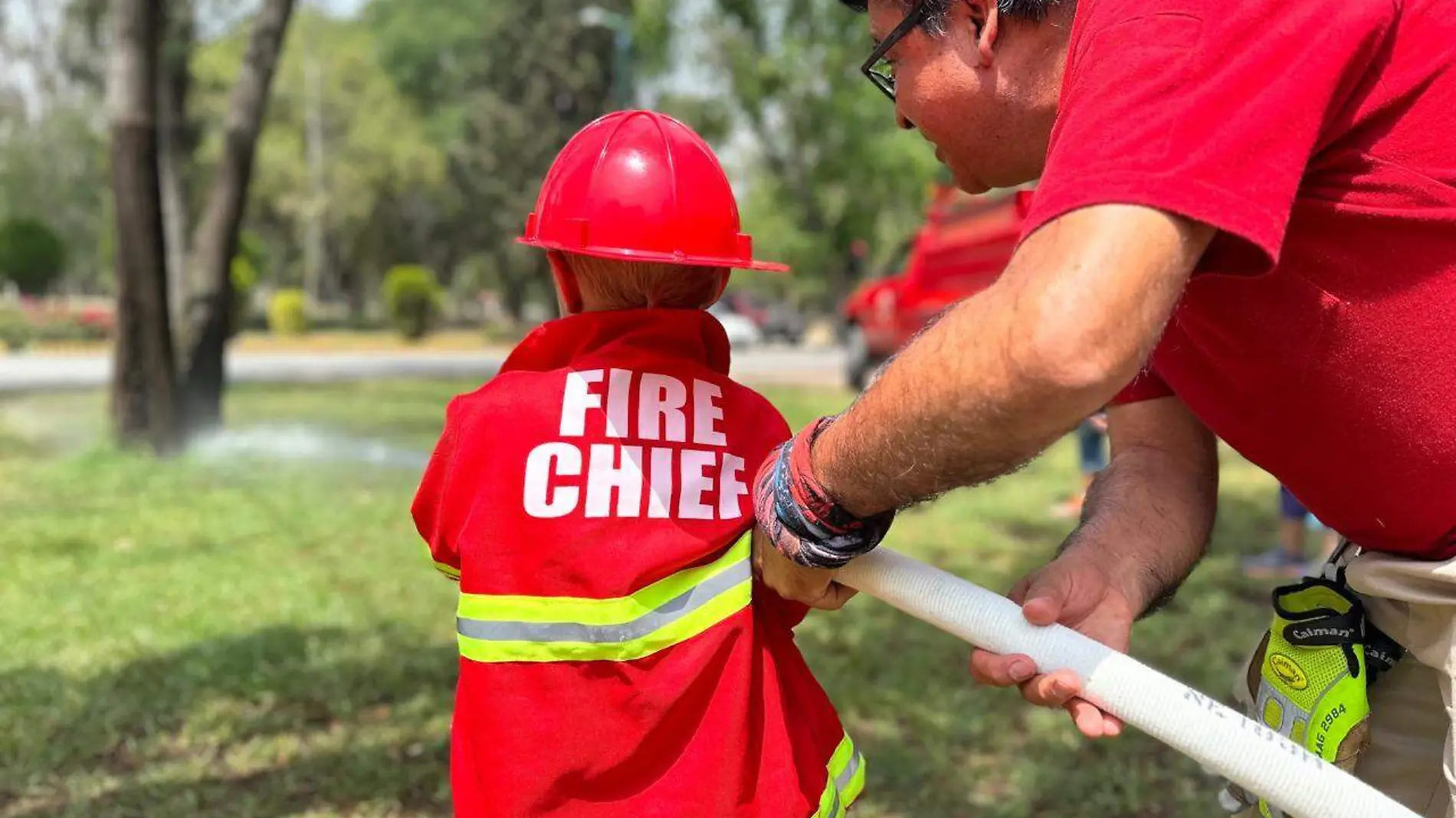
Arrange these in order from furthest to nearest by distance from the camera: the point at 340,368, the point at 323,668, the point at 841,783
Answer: the point at 340,368 < the point at 323,668 < the point at 841,783

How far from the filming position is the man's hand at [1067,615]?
5.05ft

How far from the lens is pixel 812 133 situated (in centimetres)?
3319

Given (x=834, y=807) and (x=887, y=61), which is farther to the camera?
(x=834, y=807)

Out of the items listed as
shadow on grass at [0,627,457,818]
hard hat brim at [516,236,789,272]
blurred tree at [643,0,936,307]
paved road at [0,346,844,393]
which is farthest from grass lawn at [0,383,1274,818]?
blurred tree at [643,0,936,307]

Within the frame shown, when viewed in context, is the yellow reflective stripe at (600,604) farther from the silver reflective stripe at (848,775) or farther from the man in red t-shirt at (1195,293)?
the silver reflective stripe at (848,775)

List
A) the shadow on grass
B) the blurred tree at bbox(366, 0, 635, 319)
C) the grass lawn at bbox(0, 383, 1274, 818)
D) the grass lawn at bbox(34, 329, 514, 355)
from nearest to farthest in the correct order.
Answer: the shadow on grass
the grass lawn at bbox(0, 383, 1274, 818)
the grass lawn at bbox(34, 329, 514, 355)
the blurred tree at bbox(366, 0, 635, 319)

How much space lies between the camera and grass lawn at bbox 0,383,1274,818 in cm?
365

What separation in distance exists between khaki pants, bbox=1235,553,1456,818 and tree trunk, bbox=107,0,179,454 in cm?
858

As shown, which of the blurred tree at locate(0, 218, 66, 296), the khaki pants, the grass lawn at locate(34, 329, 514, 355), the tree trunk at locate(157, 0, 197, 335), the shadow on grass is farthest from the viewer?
the blurred tree at locate(0, 218, 66, 296)

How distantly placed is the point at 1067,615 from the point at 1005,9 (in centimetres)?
86

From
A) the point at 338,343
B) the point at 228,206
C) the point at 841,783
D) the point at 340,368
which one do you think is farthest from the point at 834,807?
the point at 338,343

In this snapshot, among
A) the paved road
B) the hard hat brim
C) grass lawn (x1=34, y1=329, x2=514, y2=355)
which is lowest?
grass lawn (x1=34, y1=329, x2=514, y2=355)

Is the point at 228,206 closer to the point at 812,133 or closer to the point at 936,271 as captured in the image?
the point at 936,271

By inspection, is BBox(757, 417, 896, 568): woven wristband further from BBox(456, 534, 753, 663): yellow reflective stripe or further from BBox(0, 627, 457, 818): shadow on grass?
BBox(0, 627, 457, 818): shadow on grass
